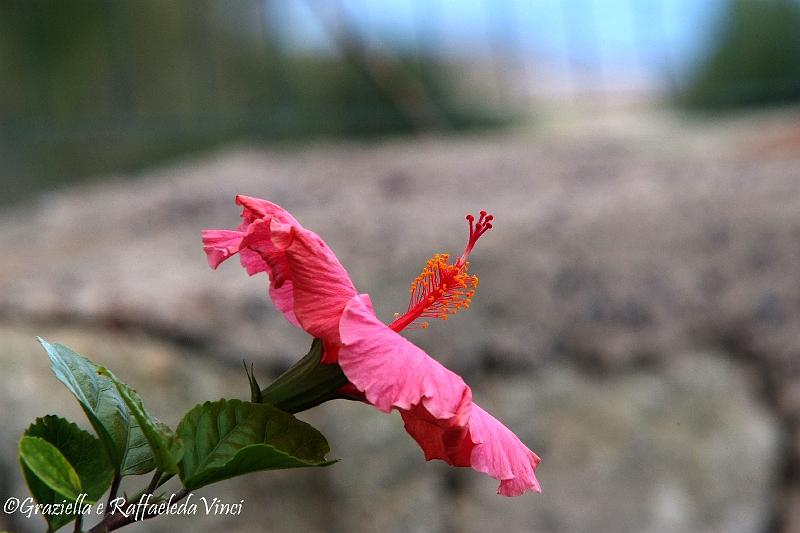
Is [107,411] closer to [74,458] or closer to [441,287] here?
[74,458]

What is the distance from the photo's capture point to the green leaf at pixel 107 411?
629 mm

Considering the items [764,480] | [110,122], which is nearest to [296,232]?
[764,480]

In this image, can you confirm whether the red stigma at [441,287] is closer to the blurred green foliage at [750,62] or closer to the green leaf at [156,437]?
the green leaf at [156,437]

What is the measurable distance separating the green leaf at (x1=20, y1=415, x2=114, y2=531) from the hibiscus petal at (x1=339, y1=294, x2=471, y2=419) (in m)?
0.20

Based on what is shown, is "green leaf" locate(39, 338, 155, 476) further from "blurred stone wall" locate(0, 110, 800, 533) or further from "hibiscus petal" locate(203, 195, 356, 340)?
"blurred stone wall" locate(0, 110, 800, 533)

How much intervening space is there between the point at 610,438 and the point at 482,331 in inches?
15.5

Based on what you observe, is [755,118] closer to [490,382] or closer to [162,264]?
[490,382]

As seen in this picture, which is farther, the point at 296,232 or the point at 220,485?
the point at 220,485

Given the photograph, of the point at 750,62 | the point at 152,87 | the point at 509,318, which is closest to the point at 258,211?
the point at 509,318

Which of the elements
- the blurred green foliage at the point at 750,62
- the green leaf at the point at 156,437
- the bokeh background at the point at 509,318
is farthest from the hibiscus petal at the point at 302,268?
the blurred green foliage at the point at 750,62

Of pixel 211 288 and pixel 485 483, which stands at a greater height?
pixel 211 288

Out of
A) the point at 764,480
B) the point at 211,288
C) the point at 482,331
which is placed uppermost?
the point at 211,288

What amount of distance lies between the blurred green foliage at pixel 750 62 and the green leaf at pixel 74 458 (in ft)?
15.8

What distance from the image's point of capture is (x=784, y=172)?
113 inches
